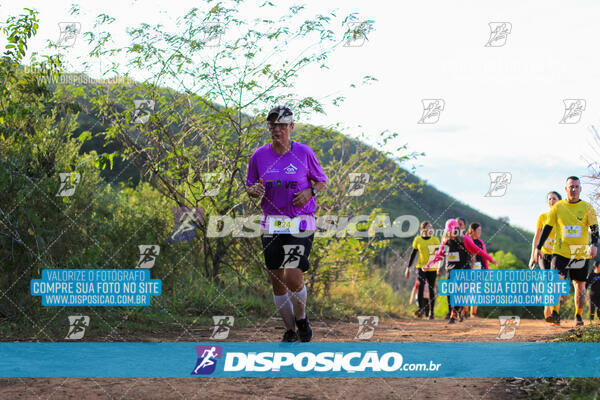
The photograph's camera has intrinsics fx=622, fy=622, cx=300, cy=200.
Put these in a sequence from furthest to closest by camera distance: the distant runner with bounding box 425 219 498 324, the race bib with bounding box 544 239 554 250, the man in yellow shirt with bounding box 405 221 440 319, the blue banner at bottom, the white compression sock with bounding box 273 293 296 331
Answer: the man in yellow shirt with bounding box 405 221 440 319
the distant runner with bounding box 425 219 498 324
the race bib with bounding box 544 239 554 250
the white compression sock with bounding box 273 293 296 331
the blue banner at bottom

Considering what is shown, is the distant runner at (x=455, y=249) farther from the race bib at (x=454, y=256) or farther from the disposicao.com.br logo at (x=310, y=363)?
the disposicao.com.br logo at (x=310, y=363)

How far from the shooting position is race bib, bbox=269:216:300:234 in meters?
5.74

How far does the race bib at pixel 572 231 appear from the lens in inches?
352

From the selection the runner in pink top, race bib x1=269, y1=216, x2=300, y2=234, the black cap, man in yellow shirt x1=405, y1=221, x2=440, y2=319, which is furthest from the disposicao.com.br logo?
man in yellow shirt x1=405, y1=221, x2=440, y2=319

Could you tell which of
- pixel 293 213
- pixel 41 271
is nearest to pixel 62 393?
pixel 293 213

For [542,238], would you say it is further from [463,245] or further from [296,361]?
[296,361]

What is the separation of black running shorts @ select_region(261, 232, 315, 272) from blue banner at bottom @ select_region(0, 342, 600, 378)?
75 cm

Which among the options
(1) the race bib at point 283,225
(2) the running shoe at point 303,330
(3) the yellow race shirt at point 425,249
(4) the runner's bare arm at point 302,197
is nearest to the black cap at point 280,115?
(4) the runner's bare arm at point 302,197

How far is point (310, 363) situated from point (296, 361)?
0.12 meters

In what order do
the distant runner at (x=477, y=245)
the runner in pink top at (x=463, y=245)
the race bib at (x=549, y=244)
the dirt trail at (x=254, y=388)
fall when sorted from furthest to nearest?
the distant runner at (x=477, y=245) < the runner in pink top at (x=463, y=245) < the race bib at (x=549, y=244) < the dirt trail at (x=254, y=388)

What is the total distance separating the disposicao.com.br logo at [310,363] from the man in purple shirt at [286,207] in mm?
610

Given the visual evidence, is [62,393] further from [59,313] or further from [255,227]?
[255,227]

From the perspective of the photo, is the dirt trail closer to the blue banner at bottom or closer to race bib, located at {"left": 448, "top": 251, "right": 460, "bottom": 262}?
the blue banner at bottom

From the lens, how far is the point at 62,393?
4.50m
